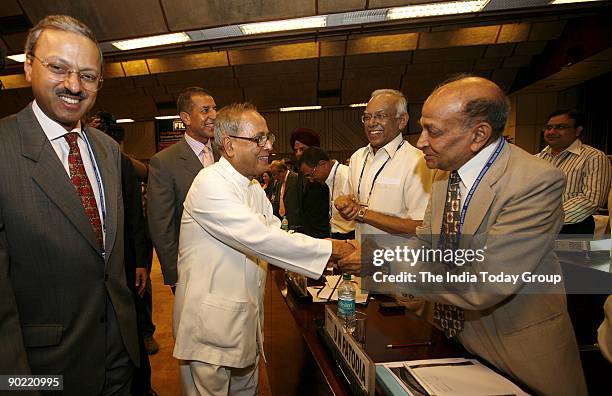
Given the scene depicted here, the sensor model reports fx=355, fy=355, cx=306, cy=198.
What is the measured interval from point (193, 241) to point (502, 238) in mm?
1284

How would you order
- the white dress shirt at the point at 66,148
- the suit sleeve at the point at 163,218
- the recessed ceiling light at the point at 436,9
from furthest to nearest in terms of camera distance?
the recessed ceiling light at the point at 436,9 < the suit sleeve at the point at 163,218 < the white dress shirt at the point at 66,148

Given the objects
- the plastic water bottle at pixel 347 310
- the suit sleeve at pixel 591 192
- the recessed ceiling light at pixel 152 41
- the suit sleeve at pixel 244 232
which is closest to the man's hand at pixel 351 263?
the suit sleeve at pixel 244 232

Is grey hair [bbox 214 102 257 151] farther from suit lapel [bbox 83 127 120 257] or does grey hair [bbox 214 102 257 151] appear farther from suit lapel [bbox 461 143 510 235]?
suit lapel [bbox 461 143 510 235]

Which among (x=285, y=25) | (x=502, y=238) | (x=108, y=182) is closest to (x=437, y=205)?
(x=502, y=238)

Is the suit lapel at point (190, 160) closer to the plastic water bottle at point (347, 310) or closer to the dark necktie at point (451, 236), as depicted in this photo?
the plastic water bottle at point (347, 310)

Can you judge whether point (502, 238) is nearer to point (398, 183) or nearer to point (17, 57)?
point (398, 183)

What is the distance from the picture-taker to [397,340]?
141 cm

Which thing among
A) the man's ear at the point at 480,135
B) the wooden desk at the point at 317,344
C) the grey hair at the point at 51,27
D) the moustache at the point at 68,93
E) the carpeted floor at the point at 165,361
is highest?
the grey hair at the point at 51,27

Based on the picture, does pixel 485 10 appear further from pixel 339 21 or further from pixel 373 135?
pixel 373 135

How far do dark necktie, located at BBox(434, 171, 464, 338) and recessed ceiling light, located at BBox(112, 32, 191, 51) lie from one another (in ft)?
18.2

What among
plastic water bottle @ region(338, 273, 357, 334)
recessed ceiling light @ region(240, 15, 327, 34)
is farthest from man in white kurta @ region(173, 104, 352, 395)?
recessed ceiling light @ region(240, 15, 327, 34)

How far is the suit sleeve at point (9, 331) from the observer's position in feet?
3.30

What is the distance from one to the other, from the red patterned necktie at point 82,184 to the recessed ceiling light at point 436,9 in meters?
4.99

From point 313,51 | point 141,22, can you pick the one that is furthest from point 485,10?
point 141,22
